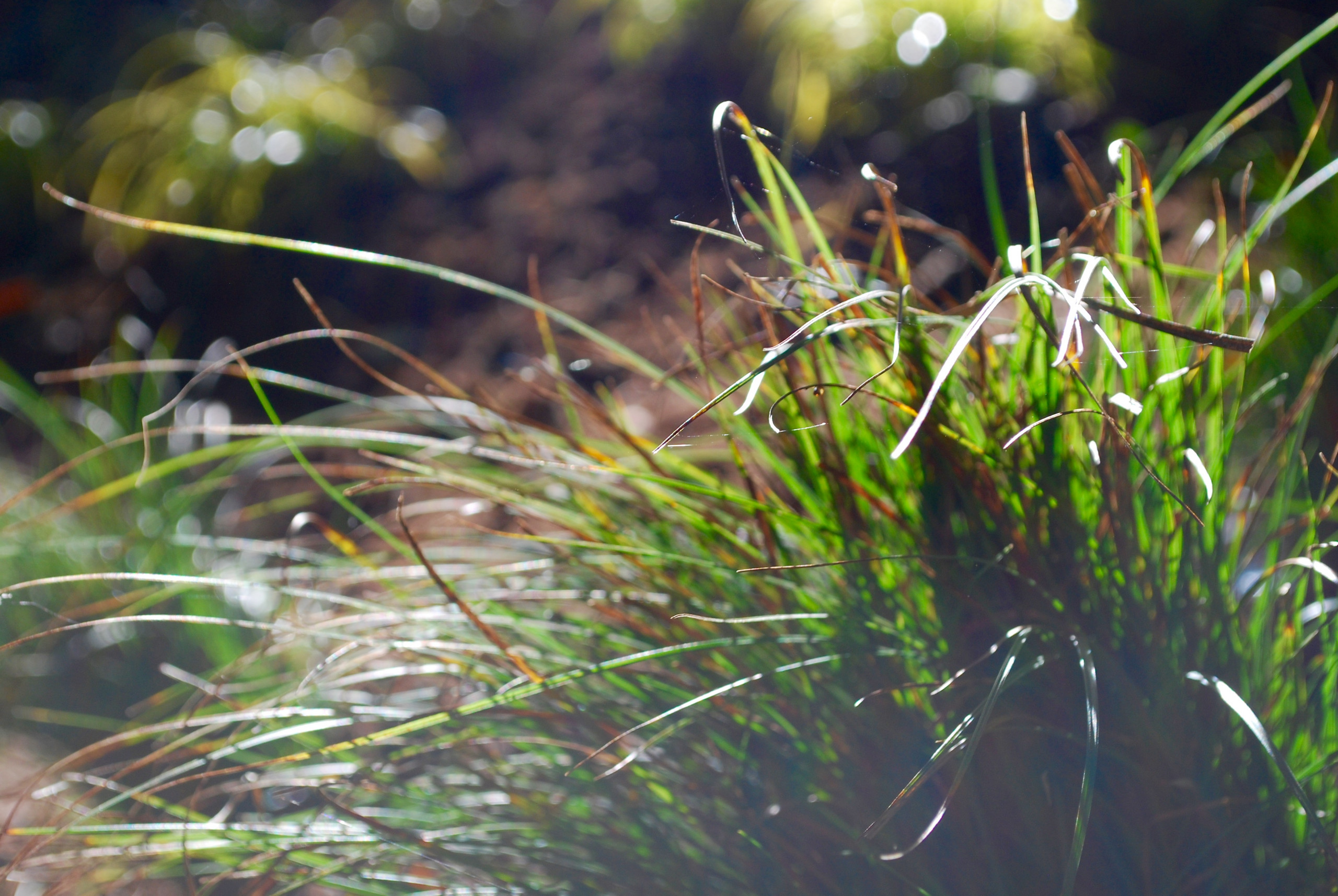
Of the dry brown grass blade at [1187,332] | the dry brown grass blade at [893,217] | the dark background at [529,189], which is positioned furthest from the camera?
the dark background at [529,189]

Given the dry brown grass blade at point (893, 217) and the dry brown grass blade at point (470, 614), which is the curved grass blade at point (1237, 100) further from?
the dry brown grass blade at point (470, 614)

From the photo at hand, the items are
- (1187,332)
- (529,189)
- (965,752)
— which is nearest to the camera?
(1187,332)

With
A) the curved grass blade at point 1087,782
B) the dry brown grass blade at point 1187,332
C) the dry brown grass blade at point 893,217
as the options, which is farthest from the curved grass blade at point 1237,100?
the curved grass blade at point 1087,782

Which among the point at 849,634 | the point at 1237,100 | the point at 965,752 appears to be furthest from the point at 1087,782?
the point at 1237,100

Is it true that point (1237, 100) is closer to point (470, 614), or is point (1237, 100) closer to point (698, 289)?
point (698, 289)

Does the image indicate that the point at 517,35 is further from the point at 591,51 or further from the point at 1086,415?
the point at 1086,415

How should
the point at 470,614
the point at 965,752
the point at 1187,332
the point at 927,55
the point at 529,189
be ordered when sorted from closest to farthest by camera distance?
the point at 1187,332, the point at 965,752, the point at 470,614, the point at 927,55, the point at 529,189

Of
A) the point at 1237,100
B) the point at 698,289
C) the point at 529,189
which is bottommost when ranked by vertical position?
the point at 529,189
